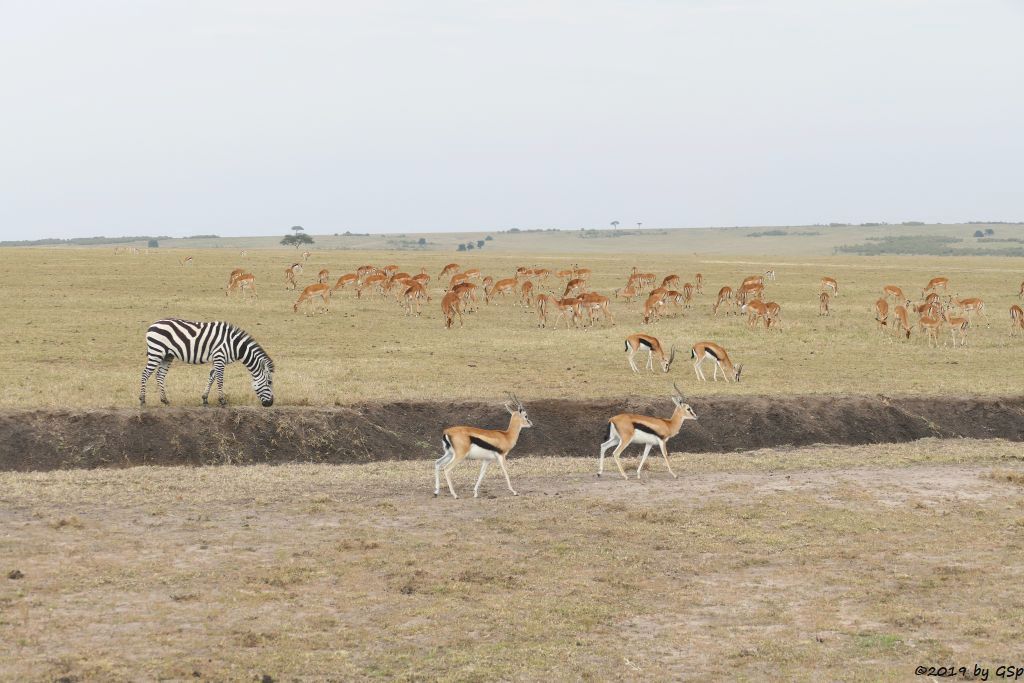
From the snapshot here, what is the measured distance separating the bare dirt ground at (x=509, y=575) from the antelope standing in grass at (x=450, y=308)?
61.4 ft

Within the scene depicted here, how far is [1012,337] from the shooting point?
3344 centimetres

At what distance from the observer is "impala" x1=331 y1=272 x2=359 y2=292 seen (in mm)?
43406

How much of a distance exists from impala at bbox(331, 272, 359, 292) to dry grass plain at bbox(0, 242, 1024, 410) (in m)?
0.60

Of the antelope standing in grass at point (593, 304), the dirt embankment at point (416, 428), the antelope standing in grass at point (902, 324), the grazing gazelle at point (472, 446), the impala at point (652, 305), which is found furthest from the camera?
the impala at point (652, 305)

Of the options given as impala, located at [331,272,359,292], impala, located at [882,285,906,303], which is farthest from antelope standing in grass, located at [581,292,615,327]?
impala, located at [882,285,906,303]

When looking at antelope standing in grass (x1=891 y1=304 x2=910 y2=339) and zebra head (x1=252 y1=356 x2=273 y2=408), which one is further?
antelope standing in grass (x1=891 y1=304 x2=910 y2=339)

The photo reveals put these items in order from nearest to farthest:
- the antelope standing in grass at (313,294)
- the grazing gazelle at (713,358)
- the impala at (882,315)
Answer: the grazing gazelle at (713,358) → the impala at (882,315) → the antelope standing in grass at (313,294)

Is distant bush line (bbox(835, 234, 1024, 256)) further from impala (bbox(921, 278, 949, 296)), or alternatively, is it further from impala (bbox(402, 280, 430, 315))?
impala (bbox(402, 280, 430, 315))

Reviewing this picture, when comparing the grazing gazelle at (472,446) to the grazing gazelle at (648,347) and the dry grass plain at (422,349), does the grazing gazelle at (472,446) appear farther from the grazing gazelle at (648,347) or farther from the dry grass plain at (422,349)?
the grazing gazelle at (648,347)

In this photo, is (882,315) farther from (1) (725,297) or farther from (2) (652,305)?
(2) (652,305)

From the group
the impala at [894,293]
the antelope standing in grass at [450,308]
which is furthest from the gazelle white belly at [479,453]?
the impala at [894,293]

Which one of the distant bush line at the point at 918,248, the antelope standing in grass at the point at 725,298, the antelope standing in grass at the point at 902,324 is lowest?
the antelope standing in grass at the point at 902,324

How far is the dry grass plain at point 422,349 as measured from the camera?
75.0 feet

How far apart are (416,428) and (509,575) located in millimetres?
9595
